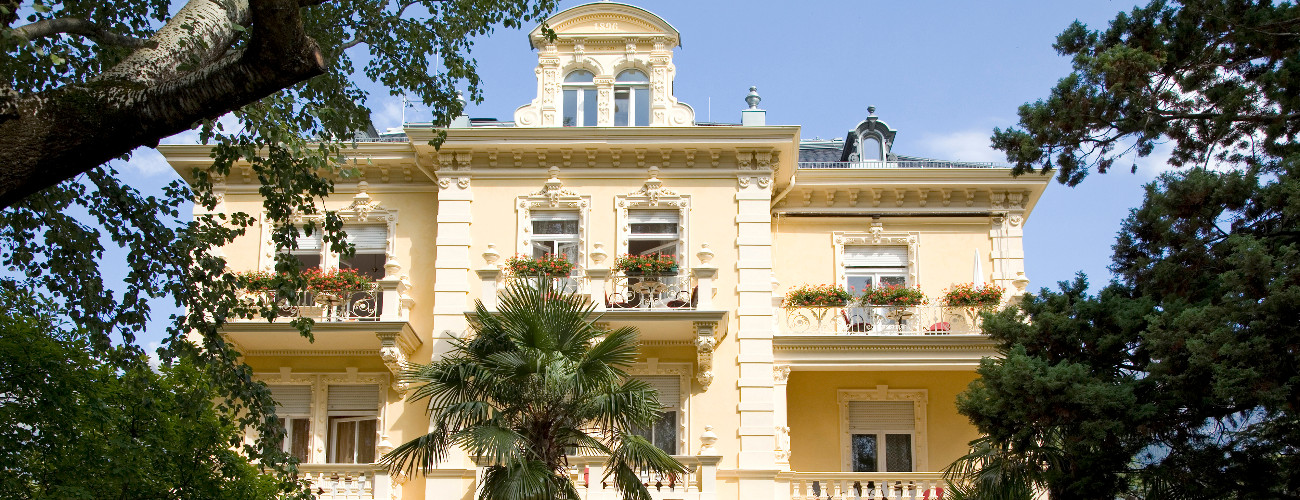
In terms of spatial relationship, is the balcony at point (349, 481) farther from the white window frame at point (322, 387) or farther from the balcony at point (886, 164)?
the balcony at point (886, 164)

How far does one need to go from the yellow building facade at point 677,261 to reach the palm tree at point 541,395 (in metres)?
4.68

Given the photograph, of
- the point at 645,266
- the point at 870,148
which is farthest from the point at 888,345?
the point at 870,148

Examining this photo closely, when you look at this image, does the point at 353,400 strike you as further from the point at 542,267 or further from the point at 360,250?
the point at 542,267

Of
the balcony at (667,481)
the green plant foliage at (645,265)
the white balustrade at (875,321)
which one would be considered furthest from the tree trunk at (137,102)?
the white balustrade at (875,321)

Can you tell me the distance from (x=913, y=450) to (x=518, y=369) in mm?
9250

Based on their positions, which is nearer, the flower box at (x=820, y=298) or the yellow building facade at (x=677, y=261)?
the yellow building facade at (x=677, y=261)

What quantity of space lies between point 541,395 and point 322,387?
7.74 metres

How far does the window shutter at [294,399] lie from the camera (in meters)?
20.9

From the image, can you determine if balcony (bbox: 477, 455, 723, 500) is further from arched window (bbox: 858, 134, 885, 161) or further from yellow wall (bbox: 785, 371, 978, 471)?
arched window (bbox: 858, 134, 885, 161)

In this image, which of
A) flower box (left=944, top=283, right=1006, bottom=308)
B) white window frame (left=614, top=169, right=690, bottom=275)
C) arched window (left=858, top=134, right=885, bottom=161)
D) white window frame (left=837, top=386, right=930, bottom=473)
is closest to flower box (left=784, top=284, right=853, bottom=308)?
white window frame (left=837, top=386, right=930, bottom=473)

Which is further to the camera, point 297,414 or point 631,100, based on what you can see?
point 631,100

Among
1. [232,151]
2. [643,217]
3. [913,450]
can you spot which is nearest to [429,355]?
[643,217]

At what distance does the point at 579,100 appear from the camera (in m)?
22.1

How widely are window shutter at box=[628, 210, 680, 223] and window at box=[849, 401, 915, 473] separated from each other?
14.4 ft
